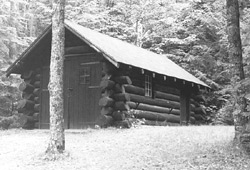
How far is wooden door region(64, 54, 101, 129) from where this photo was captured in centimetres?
1762

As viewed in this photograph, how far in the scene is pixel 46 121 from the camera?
19469 millimetres

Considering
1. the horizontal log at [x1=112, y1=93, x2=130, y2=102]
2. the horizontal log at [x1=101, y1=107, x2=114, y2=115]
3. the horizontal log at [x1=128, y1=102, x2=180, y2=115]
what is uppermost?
the horizontal log at [x1=112, y1=93, x2=130, y2=102]

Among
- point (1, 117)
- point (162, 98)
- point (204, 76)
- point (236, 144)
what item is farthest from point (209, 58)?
point (236, 144)

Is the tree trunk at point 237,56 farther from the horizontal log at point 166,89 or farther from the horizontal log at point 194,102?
the horizontal log at point 194,102

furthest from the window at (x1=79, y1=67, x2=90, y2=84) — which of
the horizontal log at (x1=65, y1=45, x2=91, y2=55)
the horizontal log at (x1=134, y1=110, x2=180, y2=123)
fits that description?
the horizontal log at (x1=134, y1=110, x2=180, y2=123)

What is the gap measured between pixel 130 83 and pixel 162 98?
4158 millimetres

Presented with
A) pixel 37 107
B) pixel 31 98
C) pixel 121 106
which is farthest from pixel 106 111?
pixel 31 98

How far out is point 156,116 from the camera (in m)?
19.4

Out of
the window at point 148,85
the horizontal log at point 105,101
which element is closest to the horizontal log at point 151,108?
the window at point 148,85

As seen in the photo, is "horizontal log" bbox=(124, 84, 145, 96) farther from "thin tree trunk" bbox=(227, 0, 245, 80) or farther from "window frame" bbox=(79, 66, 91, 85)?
"thin tree trunk" bbox=(227, 0, 245, 80)

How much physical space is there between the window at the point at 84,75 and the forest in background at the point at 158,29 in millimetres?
8607

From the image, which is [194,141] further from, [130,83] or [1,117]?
[1,117]

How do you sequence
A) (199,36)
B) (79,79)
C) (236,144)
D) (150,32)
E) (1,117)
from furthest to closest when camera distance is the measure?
(150,32) → (199,36) → (1,117) → (79,79) → (236,144)

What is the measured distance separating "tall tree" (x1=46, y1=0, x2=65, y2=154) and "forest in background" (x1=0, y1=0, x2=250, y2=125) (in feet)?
46.8
